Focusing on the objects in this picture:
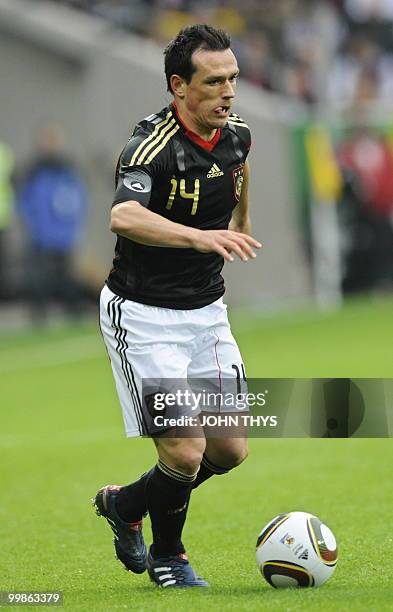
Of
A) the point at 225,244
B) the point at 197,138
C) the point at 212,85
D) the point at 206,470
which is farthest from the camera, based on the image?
the point at 206,470

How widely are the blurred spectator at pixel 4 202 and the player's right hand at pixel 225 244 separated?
46.4ft

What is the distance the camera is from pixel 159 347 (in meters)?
6.25

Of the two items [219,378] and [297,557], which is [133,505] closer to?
[219,378]

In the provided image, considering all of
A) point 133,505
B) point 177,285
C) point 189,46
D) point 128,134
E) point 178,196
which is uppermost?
point 189,46

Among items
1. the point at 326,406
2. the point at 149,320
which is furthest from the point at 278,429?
the point at 149,320

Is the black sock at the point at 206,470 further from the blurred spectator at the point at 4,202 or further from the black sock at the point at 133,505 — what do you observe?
the blurred spectator at the point at 4,202

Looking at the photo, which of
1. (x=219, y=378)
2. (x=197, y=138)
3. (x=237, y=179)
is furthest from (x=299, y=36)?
(x=219, y=378)

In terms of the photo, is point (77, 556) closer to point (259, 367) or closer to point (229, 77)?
point (229, 77)

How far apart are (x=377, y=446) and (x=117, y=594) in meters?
4.65

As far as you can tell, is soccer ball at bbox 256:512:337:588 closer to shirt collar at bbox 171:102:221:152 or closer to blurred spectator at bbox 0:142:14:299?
shirt collar at bbox 171:102:221:152

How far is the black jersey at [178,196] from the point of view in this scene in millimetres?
6152

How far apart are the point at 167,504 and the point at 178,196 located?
134 cm

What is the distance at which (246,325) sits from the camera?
20.0 m

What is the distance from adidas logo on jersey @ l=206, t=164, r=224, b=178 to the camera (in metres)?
6.31
